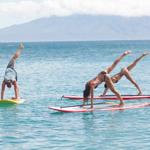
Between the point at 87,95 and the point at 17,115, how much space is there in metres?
3.75

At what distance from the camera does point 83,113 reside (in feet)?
92.2

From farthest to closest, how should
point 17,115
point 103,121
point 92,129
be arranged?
point 17,115 < point 103,121 < point 92,129

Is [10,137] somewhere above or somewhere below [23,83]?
below

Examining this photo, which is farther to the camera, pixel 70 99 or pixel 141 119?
pixel 70 99

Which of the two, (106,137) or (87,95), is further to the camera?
(87,95)

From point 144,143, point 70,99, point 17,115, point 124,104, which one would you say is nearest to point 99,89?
point 70,99

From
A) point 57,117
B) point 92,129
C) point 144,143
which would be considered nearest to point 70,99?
point 57,117

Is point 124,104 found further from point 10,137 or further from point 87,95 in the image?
point 10,137

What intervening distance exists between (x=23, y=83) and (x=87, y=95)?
2063cm

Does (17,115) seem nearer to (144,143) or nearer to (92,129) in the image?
(92,129)

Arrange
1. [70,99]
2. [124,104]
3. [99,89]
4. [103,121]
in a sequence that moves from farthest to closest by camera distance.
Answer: [99,89], [70,99], [124,104], [103,121]

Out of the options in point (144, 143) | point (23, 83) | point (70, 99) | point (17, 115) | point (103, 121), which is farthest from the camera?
point (23, 83)

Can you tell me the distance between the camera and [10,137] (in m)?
22.4

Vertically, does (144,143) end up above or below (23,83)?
below
